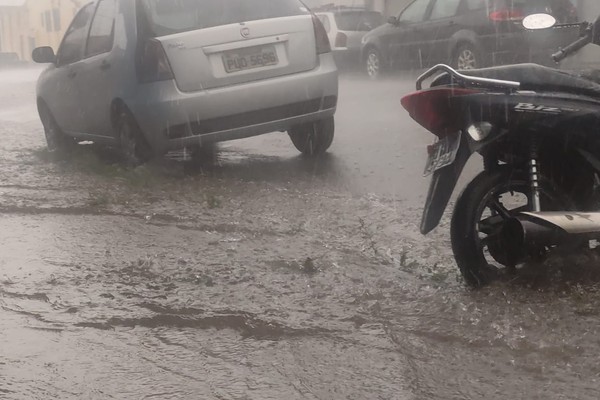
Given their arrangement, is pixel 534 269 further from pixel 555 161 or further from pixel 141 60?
pixel 141 60

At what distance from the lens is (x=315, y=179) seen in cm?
777

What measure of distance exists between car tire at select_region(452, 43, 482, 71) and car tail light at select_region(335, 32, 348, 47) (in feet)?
18.9

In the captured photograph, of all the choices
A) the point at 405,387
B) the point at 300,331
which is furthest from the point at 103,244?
the point at 405,387

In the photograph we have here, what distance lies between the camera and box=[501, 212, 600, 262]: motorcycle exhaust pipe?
4.05 m

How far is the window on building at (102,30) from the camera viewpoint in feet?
27.5

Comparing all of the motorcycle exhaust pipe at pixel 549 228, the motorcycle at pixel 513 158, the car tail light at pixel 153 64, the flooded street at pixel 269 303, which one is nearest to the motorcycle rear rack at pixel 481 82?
the motorcycle at pixel 513 158

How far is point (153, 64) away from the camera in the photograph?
756 centimetres

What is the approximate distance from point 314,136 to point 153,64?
192 cm

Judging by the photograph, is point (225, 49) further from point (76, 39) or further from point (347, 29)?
point (347, 29)

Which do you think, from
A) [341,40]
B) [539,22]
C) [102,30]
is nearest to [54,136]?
[102,30]

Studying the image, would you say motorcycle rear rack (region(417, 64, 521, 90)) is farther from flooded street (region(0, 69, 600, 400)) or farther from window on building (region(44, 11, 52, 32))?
window on building (region(44, 11, 52, 32))

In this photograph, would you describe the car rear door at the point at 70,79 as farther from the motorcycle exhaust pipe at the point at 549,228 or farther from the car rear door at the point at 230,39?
the motorcycle exhaust pipe at the point at 549,228

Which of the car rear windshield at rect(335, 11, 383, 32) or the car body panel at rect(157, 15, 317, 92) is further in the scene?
the car rear windshield at rect(335, 11, 383, 32)

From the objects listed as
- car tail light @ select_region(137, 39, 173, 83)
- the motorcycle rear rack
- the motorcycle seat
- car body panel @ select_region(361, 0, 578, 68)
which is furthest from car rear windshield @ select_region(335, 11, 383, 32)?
the motorcycle rear rack
